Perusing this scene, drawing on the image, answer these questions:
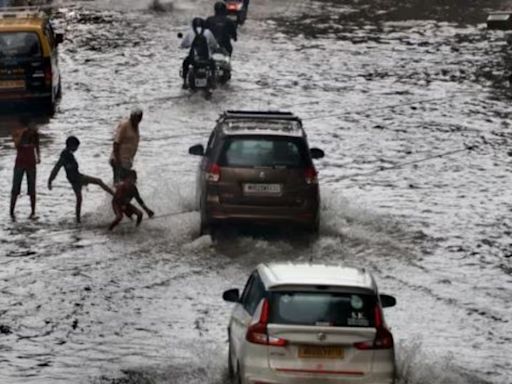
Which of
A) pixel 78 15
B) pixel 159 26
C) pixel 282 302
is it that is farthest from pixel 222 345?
pixel 78 15

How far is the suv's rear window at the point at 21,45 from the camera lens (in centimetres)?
2969

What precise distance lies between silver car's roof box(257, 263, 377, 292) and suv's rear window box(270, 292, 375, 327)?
11 centimetres

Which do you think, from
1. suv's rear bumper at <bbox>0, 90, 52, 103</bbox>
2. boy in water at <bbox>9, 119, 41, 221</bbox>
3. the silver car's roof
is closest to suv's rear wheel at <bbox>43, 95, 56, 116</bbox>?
suv's rear bumper at <bbox>0, 90, 52, 103</bbox>

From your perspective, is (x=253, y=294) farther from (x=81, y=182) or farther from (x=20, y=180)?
(x=20, y=180)

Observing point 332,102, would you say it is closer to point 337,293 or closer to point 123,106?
→ point 123,106

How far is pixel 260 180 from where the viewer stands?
754 inches

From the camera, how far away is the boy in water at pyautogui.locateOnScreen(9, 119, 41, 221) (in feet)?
70.0

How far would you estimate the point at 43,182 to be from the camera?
24.2 metres

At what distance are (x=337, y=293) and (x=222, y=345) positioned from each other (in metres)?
3.09

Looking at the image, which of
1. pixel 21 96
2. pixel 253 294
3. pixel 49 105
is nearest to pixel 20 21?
pixel 21 96

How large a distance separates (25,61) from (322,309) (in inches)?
750

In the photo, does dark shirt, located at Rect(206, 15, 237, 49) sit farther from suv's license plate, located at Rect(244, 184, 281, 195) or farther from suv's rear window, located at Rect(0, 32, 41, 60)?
suv's license plate, located at Rect(244, 184, 281, 195)

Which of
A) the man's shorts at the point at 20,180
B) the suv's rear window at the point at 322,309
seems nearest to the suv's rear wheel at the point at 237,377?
the suv's rear window at the point at 322,309

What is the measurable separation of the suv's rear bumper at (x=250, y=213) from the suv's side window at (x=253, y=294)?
631 centimetres
